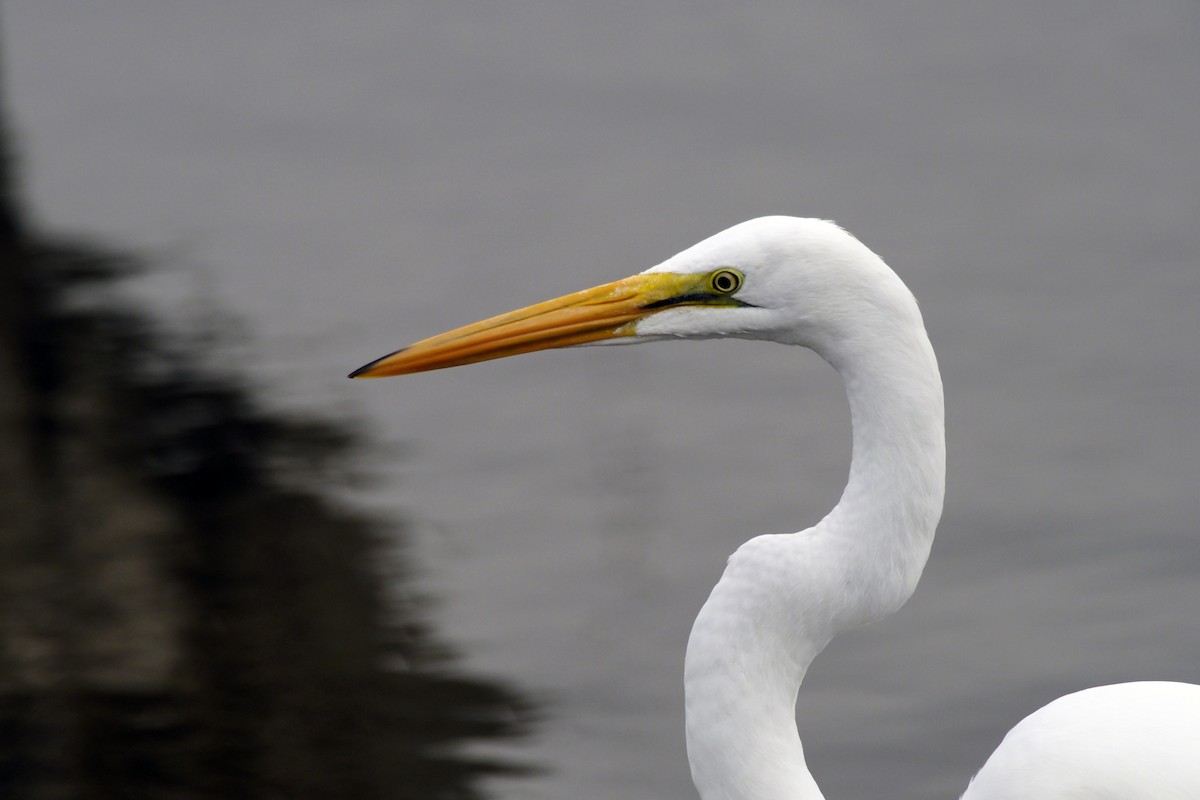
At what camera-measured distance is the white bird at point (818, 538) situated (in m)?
2.26

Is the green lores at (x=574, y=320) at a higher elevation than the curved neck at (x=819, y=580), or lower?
higher

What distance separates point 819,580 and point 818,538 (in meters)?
0.06

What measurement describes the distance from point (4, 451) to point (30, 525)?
60cm

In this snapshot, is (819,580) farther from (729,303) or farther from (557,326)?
(557,326)

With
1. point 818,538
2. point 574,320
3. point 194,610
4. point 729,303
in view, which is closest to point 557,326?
point 574,320

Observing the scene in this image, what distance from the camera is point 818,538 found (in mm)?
2314

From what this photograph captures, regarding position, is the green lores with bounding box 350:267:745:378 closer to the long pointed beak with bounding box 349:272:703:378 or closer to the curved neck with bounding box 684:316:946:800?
the long pointed beak with bounding box 349:272:703:378

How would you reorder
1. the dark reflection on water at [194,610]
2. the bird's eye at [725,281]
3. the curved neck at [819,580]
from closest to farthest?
the curved neck at [819,580]
the bird's eye at [725,281]
the dark reflection on water at [194,610]

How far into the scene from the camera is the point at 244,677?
4.83 m

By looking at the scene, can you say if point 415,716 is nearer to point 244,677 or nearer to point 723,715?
point 244,677

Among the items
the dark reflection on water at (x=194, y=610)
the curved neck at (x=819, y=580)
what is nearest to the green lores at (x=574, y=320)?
the curved neck at (x=819, y=580)

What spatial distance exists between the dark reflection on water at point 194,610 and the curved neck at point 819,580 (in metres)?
2.20

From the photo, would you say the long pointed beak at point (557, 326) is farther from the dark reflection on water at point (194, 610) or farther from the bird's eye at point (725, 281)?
the dark reflection on water at point (194, 610)

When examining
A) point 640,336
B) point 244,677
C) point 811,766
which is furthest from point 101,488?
point 640,336
